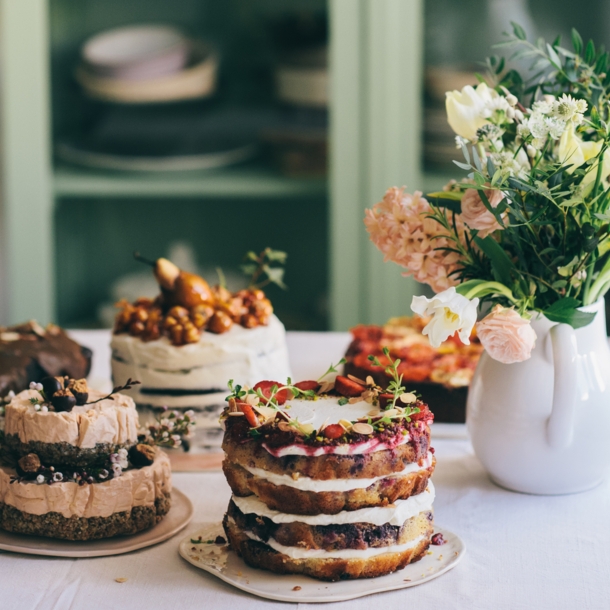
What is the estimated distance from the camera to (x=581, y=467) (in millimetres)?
1059

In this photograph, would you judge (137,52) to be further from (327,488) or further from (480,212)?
(327,488)

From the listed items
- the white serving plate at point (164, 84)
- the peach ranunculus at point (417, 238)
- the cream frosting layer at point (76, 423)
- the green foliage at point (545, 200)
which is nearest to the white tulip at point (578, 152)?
the green foliage at point (545, 200)

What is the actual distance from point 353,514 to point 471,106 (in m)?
0.48

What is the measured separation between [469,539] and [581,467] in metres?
0.18

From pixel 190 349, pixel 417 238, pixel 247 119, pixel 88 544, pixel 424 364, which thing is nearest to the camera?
pixel 88 544

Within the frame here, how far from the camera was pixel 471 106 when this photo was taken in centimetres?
103

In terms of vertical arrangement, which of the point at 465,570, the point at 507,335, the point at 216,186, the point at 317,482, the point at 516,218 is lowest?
the point at 465,570

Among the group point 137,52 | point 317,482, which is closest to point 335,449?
point 317,482

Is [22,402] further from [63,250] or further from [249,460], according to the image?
[63,250]

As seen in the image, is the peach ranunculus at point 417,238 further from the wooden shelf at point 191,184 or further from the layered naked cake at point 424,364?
the wooden shelf at point 191,184

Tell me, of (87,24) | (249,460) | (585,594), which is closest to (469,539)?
(585,594)

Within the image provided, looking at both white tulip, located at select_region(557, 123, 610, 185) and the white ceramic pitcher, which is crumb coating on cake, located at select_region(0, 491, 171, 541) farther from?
white tulip, located at select_region(557, 123, 610, 185)

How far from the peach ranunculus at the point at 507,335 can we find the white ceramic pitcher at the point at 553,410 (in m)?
0.09

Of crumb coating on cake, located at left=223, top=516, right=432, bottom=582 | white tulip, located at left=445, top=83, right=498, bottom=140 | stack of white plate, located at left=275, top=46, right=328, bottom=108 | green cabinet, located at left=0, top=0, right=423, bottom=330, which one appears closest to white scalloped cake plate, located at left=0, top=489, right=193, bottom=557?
crumb coating on cake, located at left=223, top=516, right=432, bottom=582
